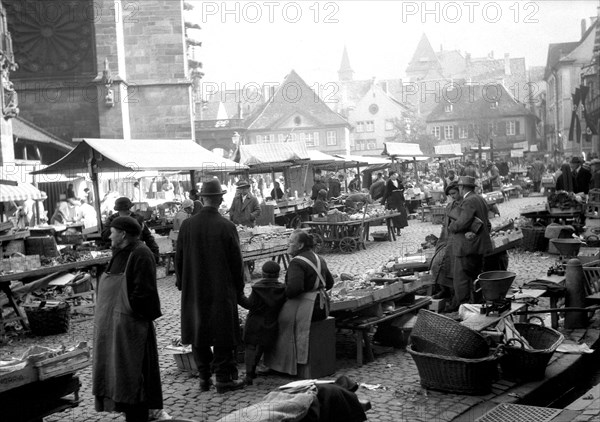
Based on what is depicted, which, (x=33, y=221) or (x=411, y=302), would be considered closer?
(x=411, y=302)

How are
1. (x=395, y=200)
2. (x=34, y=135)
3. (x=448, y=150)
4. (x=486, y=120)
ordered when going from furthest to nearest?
(x=486, y=120)
(x=448, y=150)
(x=34, y=135)
(x=395, y=200)

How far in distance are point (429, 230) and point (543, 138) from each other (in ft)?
218

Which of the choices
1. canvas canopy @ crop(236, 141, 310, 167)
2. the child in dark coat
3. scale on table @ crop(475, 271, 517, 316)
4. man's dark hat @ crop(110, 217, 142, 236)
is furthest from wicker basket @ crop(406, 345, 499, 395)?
canvas canopy @ crop(236, 141, 310, 167)

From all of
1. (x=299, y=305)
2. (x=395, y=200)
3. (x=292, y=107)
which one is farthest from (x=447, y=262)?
(x=292, y=107)

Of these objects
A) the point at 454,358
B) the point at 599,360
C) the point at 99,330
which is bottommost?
the point at 599,360

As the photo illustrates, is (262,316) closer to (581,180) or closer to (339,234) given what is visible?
(339,234)

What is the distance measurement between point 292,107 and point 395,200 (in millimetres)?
55051

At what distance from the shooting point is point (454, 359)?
269 inches

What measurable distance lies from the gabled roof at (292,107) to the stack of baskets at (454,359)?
64994mm

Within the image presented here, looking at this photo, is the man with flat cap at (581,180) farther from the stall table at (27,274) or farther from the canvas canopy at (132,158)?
the stall table at (27,274)

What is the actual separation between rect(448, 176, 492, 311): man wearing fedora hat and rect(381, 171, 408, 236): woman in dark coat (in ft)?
33.4

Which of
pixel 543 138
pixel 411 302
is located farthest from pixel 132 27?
pixel 543 138

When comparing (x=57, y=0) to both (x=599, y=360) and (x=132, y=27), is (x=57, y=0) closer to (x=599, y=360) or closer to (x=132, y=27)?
(x=132, y=27)

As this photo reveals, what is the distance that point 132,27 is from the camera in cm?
3306
